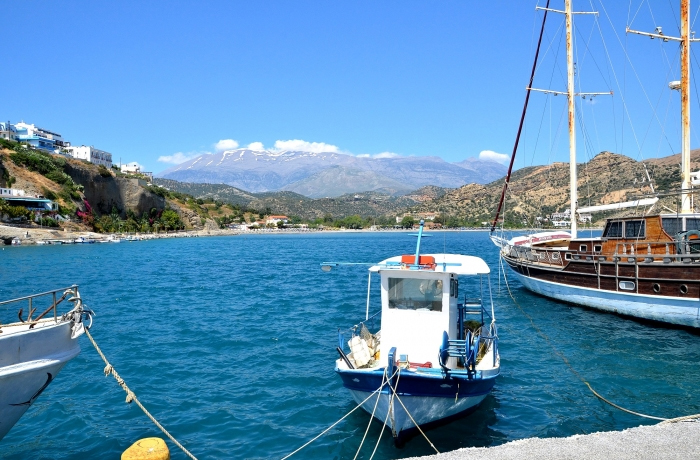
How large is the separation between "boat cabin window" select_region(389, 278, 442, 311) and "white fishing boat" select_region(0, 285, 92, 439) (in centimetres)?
705

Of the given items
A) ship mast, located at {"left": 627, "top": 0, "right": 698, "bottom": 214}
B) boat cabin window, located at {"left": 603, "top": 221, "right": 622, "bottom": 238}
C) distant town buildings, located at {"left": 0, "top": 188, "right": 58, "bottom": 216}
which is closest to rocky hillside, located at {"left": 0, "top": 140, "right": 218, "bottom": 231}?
distant town buildings, located at {"left": 0, "top": 188, "right": 58, "bottom": 216}

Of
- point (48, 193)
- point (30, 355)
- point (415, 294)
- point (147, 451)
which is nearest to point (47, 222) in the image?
point (48, 193)

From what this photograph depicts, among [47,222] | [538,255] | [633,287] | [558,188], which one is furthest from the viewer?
[558,188]

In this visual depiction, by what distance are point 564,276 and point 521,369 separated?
1215cm

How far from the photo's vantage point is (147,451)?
8.75m

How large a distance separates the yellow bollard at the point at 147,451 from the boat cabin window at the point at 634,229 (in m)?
22.8

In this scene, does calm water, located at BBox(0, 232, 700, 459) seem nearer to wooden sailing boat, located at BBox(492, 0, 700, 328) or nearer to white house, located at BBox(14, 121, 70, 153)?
wooden sailing boat, located at BBox(492, 0, 700, 328)

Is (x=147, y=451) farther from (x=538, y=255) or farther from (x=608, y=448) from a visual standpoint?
(x=538, y=255)

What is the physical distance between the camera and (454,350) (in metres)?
11.7

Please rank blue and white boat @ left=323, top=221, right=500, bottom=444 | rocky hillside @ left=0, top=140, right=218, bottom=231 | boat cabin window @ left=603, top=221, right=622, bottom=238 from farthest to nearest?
rocky hillside @ left=0, top=140, right=218, bottom=231
boat cabin window @ left=603, top=221, right=622, bottom=238
blue and white boat @ left=323, top=221, right=500, bottom=444

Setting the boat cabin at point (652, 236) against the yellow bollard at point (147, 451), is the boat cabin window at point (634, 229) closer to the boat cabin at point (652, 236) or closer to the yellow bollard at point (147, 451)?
the boat cabin at point (652, 236)

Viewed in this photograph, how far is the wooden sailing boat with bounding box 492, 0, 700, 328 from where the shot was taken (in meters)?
21.3

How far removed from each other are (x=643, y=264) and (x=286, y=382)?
53.5ft

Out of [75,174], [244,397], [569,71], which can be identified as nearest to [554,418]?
[244,397]
